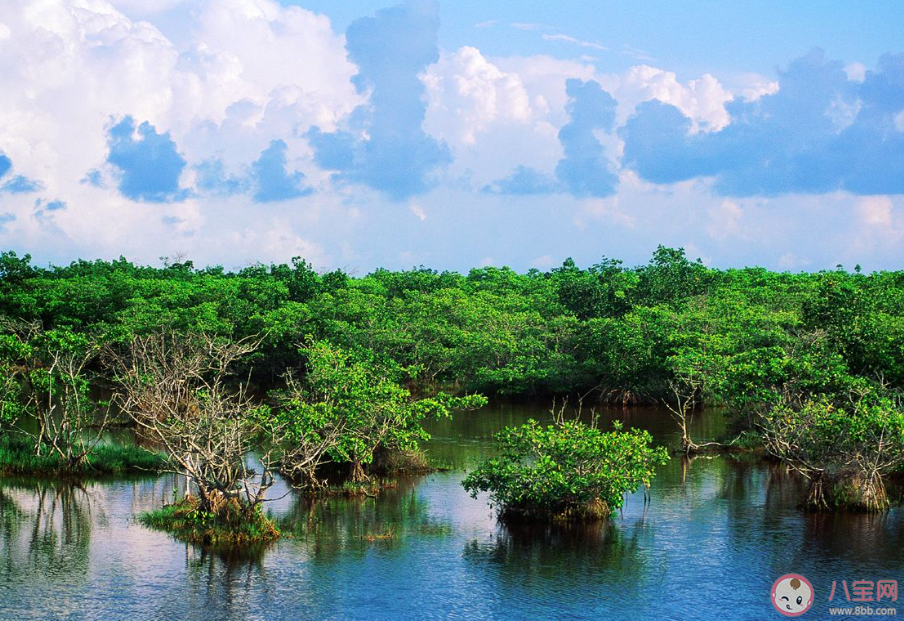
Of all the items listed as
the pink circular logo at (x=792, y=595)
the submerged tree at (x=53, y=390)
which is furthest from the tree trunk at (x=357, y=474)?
the pink circular logo at (x=792, y=595)

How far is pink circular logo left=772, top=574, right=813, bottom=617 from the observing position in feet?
72.2

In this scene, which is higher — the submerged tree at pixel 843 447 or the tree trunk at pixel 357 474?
the submerged tree at pixel 843 447

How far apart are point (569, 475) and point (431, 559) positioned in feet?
16.5

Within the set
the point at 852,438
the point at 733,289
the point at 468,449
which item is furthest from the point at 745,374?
the point at 733,289

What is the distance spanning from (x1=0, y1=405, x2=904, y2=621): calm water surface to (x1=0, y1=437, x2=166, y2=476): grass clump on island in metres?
0.96

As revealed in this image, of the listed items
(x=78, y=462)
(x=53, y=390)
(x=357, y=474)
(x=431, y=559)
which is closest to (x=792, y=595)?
(x=431, y=559)

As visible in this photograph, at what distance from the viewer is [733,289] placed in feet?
212

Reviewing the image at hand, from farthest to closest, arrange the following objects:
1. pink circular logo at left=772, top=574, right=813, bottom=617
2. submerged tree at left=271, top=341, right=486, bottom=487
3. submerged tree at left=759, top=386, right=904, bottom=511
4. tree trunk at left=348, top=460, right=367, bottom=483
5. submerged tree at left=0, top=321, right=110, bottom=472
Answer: submerged tree at left=0, top=321, right=110, bottom=472 → tree trunk at left=348, top=460, right=367, bottom=483 → submerged tree at left=271, top=341, right=486, bottom=487 → submerged tree at left=759, top=386, right=904, bottom=511 → pink circular logo at left=772, top=574, right=813, bottom=617

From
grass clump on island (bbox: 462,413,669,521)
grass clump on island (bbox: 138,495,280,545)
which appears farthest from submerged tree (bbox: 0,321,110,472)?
grass clump on island (bbox: 462,413,669,521)

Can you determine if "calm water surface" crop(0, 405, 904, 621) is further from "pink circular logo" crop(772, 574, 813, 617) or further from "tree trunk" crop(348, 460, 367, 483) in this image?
"tree trunk" crop(348, 460, 367, 483)

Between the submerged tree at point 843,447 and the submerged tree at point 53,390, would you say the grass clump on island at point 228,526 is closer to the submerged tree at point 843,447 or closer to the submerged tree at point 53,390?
the submerged tree at point 53,390

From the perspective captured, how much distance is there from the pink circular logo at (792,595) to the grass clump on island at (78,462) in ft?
68.4

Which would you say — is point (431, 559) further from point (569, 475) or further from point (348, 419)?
point (348, 419)

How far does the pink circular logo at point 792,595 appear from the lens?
22.0m
